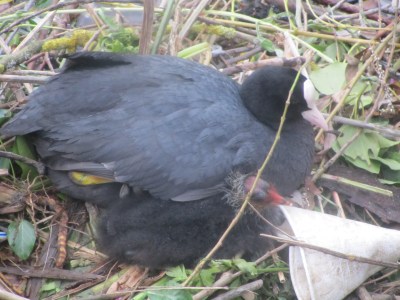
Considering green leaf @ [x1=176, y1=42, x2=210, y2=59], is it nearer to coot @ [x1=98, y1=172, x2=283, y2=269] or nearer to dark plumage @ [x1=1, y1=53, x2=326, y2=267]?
dark plumage @ [x1=1, y1=53, x2=326, y2=267]

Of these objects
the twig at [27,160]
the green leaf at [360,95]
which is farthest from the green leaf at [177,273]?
the green leaf at [360,95]

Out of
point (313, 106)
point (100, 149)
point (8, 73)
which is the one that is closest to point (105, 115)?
point (100, 149)

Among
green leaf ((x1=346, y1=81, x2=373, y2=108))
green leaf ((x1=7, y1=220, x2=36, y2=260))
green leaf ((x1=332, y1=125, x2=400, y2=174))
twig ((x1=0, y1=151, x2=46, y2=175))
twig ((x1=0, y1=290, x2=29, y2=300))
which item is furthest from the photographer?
green leaf ((x1=346, y1=81, x2=373, y2=108))

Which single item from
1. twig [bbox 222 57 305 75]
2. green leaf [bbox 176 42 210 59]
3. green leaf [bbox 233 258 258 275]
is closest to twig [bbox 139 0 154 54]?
green leaf [bbox 176 42 210 59]

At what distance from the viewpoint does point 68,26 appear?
4.30 metres

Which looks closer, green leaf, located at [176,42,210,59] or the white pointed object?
the white pointed object

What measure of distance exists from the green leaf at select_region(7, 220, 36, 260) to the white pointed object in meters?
1.00

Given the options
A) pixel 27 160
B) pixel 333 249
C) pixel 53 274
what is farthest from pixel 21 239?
pixel 333 249

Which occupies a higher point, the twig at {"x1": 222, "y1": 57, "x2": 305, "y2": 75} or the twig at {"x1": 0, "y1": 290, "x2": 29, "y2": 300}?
the twig at {"x1": 222, "y1": 57, "x2": 305, "y2": 75}

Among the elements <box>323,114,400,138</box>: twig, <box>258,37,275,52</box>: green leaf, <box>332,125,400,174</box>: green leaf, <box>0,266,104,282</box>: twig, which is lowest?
<box>0,266,104,282</box>: twig

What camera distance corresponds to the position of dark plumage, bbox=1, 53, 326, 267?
3.38m

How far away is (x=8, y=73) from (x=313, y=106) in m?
1.32

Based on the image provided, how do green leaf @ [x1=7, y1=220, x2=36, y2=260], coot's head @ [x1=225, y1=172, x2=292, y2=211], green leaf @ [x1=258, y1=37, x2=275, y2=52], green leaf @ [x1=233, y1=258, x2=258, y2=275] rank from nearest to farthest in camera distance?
1. green leaf @ [x1=233, y1=258, x2=258, y2=275]
2. coot's head @ [x1=225, y1=172, x2=292, y2=211]
3. green leaf @ [x1=7, y1=220, x2=36, y2=260]
4. green leaf @ [x1=258, y1=37, x2=275, y2=52]

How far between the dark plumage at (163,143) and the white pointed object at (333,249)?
20cm
